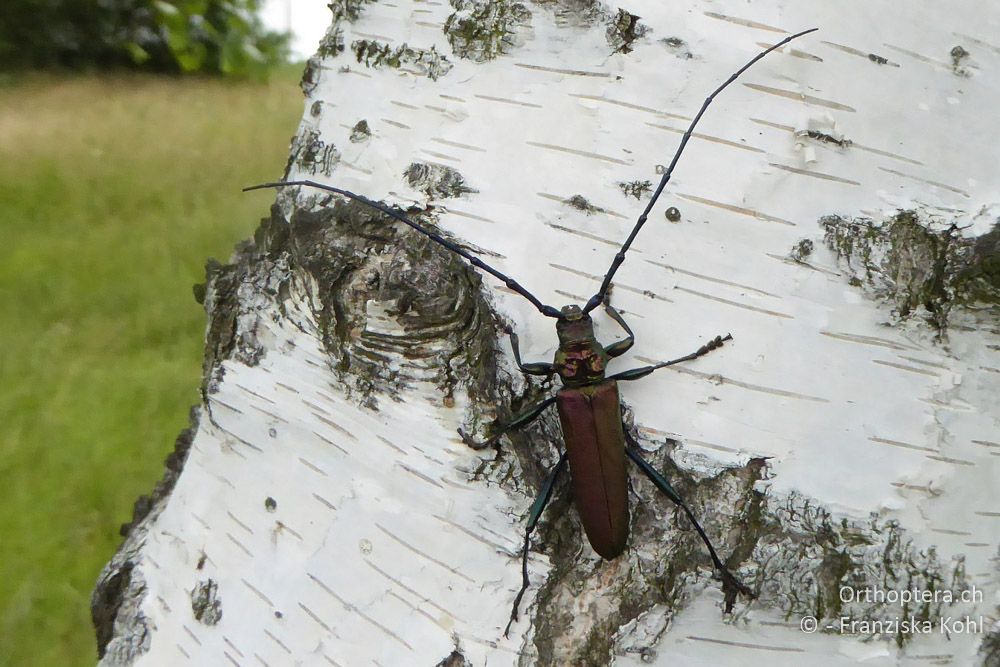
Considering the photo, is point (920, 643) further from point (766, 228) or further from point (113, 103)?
point (113, 103)

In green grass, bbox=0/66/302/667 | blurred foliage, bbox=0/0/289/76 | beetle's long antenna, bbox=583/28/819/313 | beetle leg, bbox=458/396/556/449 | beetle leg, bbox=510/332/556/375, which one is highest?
beetle's long antenna, bbox=583/28/819/313

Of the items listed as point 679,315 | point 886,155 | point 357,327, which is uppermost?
point 886,155

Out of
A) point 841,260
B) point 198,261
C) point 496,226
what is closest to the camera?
point 841,260

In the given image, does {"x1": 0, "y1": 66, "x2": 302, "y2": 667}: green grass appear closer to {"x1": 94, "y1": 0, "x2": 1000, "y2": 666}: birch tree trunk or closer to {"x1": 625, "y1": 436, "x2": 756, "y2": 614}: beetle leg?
{"x1": 94, "y1": 0, "x2": 1000, "y2": 666}: birch tree trunk

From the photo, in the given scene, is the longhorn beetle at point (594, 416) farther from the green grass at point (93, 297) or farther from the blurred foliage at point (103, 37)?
the blurred foliage at point (103, 37)

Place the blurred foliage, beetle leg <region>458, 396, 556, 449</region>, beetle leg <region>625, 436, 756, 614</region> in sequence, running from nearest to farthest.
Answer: beetle leg <region>625, 436, 756, 614</region>
beetle leg <region>458, 396, 556, 449</region>
the blurred foliage

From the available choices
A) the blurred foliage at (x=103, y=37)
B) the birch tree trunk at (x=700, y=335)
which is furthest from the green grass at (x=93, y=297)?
the birch tree trunk at (x=700, y=335)

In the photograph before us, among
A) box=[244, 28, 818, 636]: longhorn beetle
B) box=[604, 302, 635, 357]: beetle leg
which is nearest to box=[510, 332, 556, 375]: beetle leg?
box=[244, 28, 818, 636]: longhorn beetle

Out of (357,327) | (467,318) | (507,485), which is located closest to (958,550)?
(507,485)
